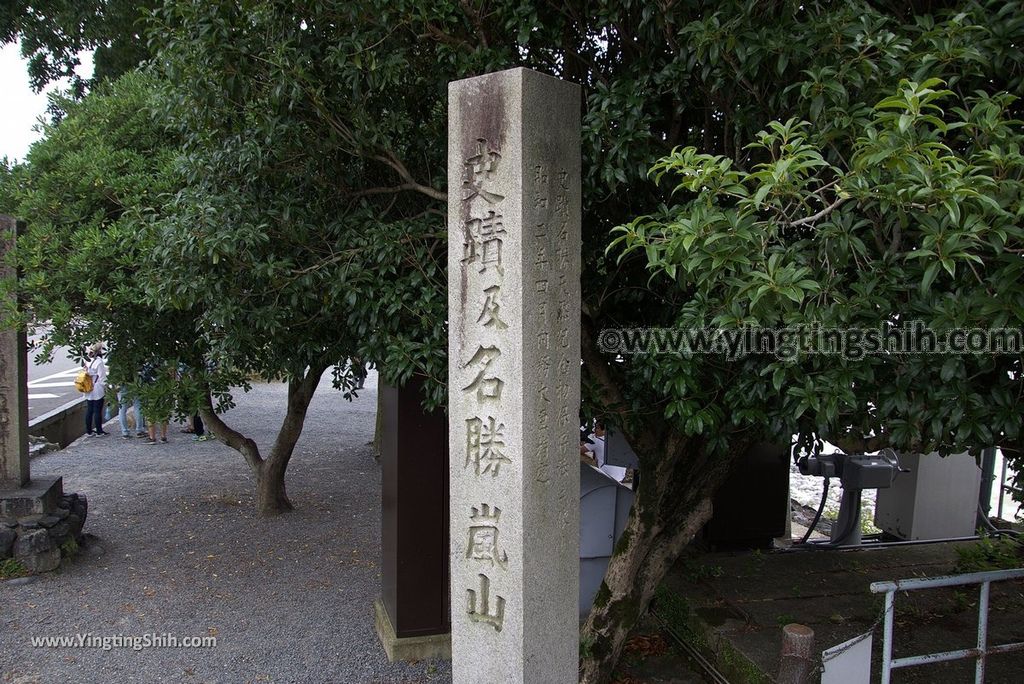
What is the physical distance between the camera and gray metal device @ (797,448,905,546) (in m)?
8.43

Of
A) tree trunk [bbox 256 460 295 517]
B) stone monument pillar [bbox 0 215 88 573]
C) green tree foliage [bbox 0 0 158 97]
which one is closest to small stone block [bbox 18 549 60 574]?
stone monument pillar [bbox 0 215 88 573]

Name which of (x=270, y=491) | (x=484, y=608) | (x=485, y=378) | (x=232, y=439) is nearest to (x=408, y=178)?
(x=485, y=378)

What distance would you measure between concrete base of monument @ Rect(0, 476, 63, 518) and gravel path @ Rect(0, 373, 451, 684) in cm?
72

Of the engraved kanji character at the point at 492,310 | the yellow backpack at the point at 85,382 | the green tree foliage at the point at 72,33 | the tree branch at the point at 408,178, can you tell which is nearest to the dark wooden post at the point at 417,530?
the tree branch at the point at 408,178

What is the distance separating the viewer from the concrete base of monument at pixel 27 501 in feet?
26.2

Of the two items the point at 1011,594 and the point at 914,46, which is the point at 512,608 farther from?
the point at 1011,594

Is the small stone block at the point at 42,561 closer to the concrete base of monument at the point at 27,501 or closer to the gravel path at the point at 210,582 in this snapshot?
the gravel path at the point at 210,582

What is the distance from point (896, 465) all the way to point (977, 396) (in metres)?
6.58

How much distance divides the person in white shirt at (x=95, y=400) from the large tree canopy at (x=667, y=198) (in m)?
9.19

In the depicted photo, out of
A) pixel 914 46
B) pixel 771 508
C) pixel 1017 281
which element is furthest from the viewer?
pixel 771 508

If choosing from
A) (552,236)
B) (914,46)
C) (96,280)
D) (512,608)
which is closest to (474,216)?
(552,236)

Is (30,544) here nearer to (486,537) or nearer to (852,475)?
(486,537)

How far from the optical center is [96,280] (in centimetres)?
747

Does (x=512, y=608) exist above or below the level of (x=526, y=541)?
below
